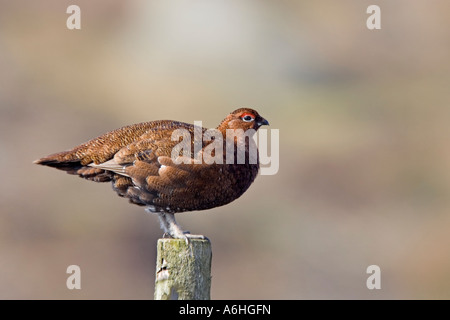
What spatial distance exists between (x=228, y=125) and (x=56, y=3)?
62.0 feet

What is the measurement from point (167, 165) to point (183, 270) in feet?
3.13

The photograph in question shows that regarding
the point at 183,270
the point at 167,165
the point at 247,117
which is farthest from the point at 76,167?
the point at 247,117

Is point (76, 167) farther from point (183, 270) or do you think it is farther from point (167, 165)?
point (183, 270)

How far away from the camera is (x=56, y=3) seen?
83.5 feet

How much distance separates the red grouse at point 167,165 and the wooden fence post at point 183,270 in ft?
1.00

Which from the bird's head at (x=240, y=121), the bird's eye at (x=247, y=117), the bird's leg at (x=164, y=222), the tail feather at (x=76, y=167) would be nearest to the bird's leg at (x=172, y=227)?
the bird's leg at (x=164, y=222)

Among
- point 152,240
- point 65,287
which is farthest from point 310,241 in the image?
point 65,287

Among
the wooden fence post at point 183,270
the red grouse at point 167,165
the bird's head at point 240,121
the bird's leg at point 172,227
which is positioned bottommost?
the wooden fence post at point 183,270

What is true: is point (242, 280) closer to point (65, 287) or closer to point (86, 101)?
point (65, 287)

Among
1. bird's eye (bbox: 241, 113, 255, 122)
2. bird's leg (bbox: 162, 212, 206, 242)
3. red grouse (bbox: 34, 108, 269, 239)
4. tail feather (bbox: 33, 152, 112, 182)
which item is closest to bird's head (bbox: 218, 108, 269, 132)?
bird's eye (bbox: 241, 113, 255, 122)

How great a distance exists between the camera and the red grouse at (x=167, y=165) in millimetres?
7242

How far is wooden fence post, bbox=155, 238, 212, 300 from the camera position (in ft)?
22.1

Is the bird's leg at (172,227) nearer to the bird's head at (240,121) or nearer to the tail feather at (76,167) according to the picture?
the tail feather at (76,167)

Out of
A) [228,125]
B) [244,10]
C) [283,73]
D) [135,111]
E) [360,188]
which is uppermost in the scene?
[244,10]
